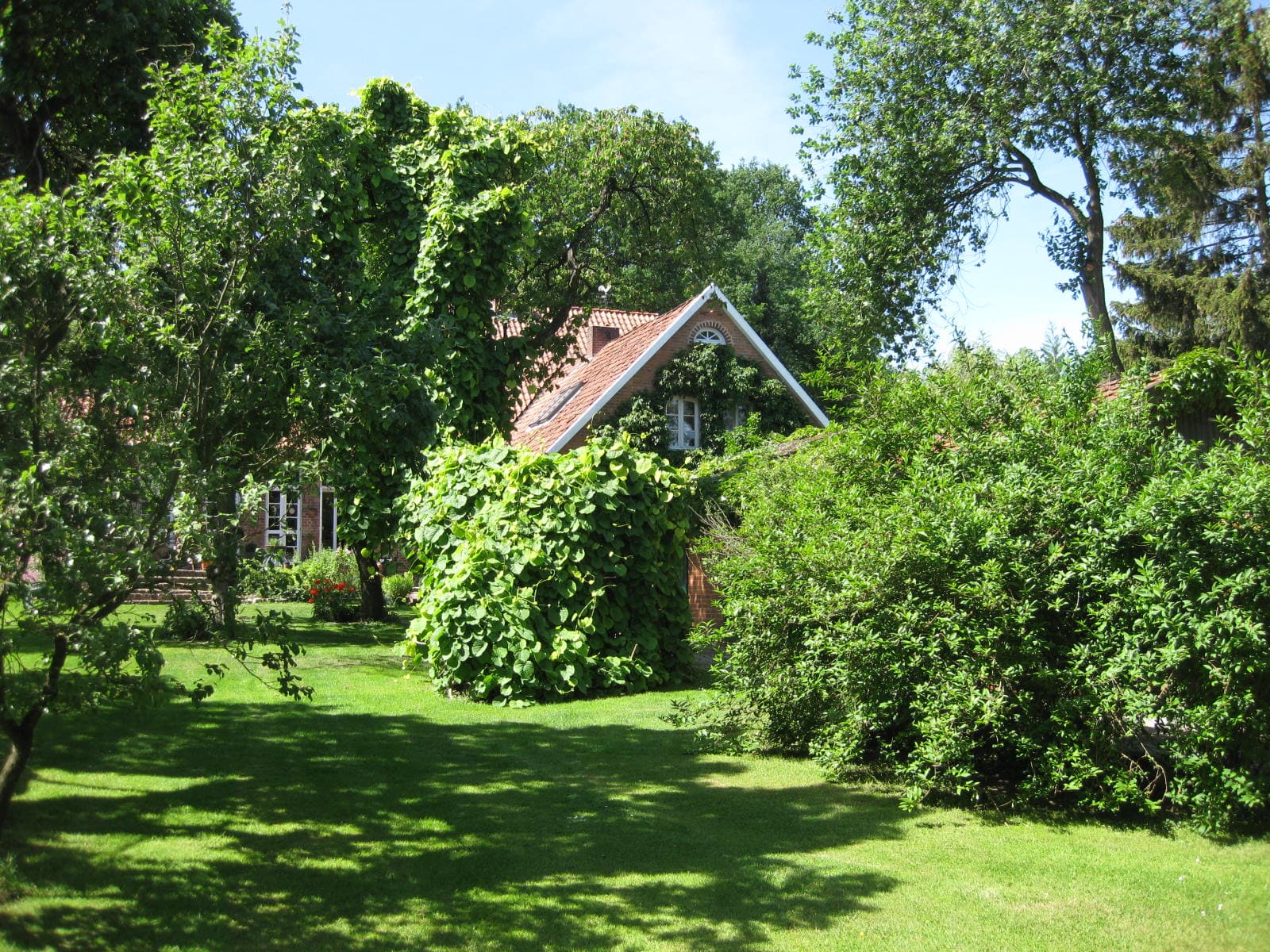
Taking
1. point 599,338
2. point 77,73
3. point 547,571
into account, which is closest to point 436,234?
point 77,73

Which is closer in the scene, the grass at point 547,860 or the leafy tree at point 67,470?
the leafy tree at point 67,470

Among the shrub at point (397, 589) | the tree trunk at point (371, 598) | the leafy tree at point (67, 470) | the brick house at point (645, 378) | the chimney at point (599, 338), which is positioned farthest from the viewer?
the chimney at point (599, 338)

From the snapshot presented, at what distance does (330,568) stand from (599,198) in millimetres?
11545

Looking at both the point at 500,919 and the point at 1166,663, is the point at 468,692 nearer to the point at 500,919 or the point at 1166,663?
the point at 500,919

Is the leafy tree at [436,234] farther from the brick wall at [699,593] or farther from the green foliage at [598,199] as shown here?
the green foliage at [598,199]

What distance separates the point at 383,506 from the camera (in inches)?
591

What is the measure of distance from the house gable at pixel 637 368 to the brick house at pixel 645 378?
2 cm

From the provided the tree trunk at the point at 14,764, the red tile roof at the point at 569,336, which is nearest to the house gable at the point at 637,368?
the red tile roof at the point at 569,336

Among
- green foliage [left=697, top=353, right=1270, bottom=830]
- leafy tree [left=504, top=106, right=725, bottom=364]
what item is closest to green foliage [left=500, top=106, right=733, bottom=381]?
leafy tree [left=504, top=106, right=725, bottom=364]

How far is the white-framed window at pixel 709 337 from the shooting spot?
2962 centimetres

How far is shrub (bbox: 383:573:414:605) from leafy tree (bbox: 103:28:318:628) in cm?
1925

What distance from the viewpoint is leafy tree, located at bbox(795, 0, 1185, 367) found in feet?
71.5

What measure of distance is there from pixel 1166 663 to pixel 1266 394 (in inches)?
75.5

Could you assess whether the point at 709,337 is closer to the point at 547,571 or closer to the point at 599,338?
the point at 599,338
